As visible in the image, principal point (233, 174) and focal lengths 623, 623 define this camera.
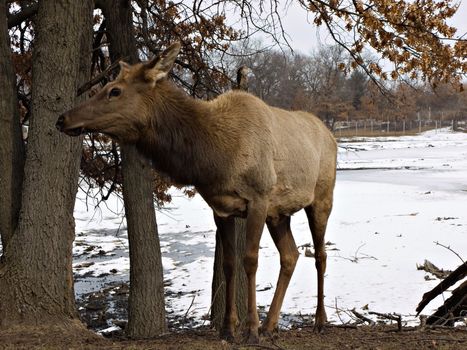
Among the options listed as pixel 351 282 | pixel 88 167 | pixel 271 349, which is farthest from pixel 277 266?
pixel 271 349

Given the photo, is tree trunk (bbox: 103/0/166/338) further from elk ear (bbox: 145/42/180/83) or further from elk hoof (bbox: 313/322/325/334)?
elk ear (bbox: 145/42/180/83)

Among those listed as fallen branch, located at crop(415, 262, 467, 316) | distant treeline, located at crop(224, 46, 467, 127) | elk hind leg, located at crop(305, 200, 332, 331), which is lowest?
fallen branch, located at crop(415, 262, 467, 316)

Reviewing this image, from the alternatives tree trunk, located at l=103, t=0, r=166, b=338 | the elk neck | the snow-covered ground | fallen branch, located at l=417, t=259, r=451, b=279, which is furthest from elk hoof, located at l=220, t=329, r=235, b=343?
fallen branch, located at l=417, t=259, r=451, b=279

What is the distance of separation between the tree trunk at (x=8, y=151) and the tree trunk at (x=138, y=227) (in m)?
2.26

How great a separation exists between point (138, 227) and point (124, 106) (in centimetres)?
385

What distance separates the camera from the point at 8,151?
622cm

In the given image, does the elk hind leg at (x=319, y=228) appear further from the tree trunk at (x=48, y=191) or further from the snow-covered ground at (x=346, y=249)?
the tree trunk at (x=48, y=191)

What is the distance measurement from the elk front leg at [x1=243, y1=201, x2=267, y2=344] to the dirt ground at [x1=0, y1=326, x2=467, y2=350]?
0.15 metres

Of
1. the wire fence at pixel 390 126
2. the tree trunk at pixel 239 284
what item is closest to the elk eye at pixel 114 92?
the tree trunk at pixel 239 284

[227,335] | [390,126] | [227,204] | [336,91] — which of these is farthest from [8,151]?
[390,126]

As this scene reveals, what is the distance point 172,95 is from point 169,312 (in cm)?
589

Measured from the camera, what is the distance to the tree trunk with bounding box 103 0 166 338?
8.48 meters

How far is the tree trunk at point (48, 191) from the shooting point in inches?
229

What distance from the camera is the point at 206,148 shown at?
5262mm
